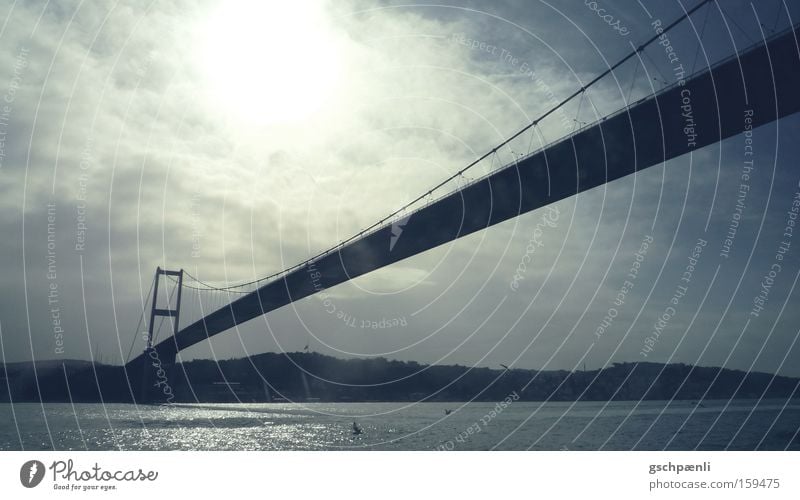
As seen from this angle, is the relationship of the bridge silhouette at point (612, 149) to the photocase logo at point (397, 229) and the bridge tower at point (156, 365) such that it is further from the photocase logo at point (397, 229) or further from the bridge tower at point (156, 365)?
the bridge tower at point (156, 365)

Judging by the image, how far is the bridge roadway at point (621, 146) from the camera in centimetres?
1522

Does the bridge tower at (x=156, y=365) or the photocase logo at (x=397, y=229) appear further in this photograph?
the bridge tower at (x=156, y=365)

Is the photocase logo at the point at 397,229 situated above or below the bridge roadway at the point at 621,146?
below

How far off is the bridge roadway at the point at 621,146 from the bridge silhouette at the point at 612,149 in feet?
0.08

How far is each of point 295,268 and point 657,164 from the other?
2099 centimetres

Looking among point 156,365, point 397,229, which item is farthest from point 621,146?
point 156,365

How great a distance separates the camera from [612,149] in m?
18.1
